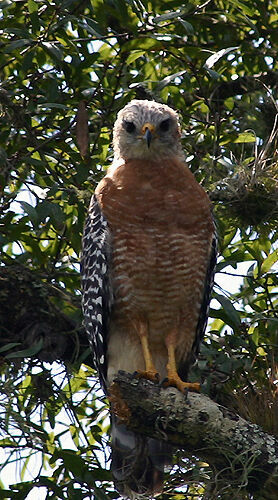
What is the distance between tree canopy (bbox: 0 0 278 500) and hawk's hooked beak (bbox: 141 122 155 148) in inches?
10.6

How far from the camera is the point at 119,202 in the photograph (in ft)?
17.9

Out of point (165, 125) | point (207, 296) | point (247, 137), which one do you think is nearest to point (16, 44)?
point (165, 125)

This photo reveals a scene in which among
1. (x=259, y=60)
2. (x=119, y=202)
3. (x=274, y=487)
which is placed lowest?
(x=274, y=487)

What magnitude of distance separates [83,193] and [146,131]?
0.51m

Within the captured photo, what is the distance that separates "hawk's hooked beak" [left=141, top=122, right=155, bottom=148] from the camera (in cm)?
560

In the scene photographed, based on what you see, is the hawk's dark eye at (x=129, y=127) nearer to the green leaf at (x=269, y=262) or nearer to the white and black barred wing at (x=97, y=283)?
the white and black barred wing at (x=97, y=283)

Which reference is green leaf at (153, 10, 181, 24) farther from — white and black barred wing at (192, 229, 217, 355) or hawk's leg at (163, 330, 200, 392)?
→ hawk's leg at (163, 330, 200, 392)

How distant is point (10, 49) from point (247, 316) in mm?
2129

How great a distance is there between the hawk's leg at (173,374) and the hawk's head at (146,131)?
106cm

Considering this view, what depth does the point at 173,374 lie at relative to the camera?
5.32m

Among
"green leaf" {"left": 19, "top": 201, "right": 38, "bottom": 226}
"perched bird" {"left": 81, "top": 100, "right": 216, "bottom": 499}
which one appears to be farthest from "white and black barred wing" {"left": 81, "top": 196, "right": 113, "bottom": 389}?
"green leaf" {"left": 19, "top": 201, "right": 38, "bottom": 226}

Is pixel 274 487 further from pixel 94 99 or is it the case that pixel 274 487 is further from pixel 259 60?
pixel 259 60

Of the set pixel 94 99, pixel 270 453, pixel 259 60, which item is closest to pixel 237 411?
pixel 270 453

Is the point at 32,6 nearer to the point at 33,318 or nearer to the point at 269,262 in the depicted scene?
the point at 33,318
